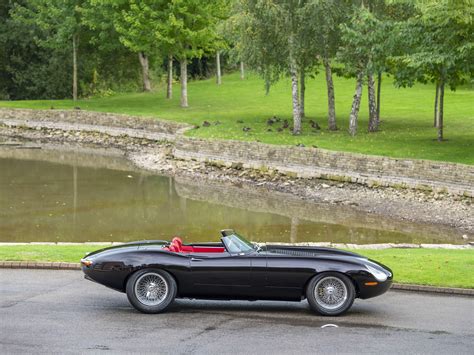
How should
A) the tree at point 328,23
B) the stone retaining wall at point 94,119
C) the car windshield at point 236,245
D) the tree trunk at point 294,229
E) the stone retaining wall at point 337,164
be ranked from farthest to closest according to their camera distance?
the stone retaining wall at point 94,119 → the tree at point 328,23 → the stone retaining wall at point 337,164 → the tree trunk at point 294,229 → the car windshield at point 236,245

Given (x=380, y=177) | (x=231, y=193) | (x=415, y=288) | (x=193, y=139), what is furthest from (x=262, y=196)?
(x=415, y=288)

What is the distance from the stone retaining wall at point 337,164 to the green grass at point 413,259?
10.8m

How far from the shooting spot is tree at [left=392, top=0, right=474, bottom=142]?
1133 inches

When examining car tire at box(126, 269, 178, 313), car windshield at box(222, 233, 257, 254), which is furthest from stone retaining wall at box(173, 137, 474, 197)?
car tire at box(126, 269, 178, 313)

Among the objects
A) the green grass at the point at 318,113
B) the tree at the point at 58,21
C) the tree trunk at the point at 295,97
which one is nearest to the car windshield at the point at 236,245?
the green grass at the point at 318,113

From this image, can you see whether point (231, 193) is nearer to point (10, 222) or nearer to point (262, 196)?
point (262, 196)

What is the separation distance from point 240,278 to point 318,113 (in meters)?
37.5

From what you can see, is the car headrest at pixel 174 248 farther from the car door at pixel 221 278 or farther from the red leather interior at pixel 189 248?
the car door at pixel 221 278

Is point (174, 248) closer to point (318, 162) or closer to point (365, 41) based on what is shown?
point (318, 162)

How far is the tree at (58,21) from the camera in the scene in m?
56.7

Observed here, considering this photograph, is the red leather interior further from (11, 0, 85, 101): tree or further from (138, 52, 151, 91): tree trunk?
(138, 52, 151, 91): tree trunk

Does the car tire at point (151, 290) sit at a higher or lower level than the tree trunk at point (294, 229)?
higher

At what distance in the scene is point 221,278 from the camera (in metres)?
12.2

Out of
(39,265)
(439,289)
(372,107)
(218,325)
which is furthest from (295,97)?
(218,325)
